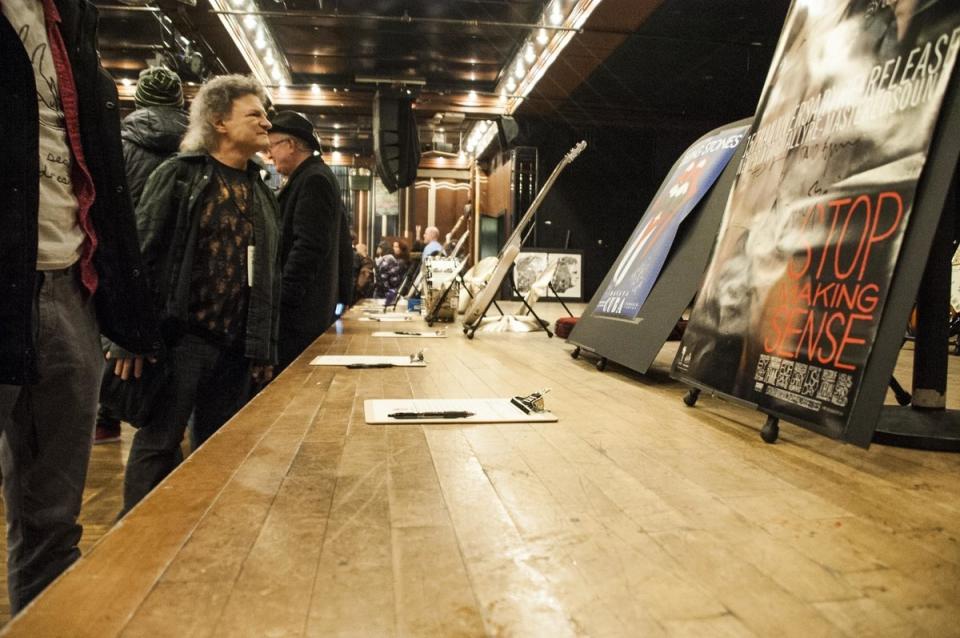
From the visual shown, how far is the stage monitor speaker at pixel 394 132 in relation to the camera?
9133 mm

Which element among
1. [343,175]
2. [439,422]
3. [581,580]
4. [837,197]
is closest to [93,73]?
[439,422]

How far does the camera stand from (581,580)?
0.68 meters

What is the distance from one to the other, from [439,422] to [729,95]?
366 inches

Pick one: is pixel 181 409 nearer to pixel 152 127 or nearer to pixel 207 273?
pixel 207 273

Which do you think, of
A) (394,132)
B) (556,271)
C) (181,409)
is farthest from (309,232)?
(394,132)

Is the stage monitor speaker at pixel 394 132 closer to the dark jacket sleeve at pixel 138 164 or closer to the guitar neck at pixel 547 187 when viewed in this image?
the guitar neck at pixel 547 187

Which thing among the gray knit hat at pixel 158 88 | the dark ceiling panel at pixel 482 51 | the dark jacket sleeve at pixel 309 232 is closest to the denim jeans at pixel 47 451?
the gray knit hat at pixel 158 88

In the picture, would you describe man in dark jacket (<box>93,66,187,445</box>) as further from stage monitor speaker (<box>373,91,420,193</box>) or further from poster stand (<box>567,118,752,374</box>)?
stage monitor speaker (<box>373,91,420,193</box>)

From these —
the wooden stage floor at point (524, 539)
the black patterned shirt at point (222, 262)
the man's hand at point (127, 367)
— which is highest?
the black patterned shirt at point (222, 262)

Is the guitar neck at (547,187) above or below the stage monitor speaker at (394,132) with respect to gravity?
below

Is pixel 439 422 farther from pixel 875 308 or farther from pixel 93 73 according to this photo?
pixel 93 73

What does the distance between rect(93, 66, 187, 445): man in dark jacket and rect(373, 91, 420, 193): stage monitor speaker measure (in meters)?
6.90

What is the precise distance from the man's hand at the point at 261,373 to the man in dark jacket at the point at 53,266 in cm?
92

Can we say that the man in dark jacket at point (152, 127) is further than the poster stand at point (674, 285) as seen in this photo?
Yes
